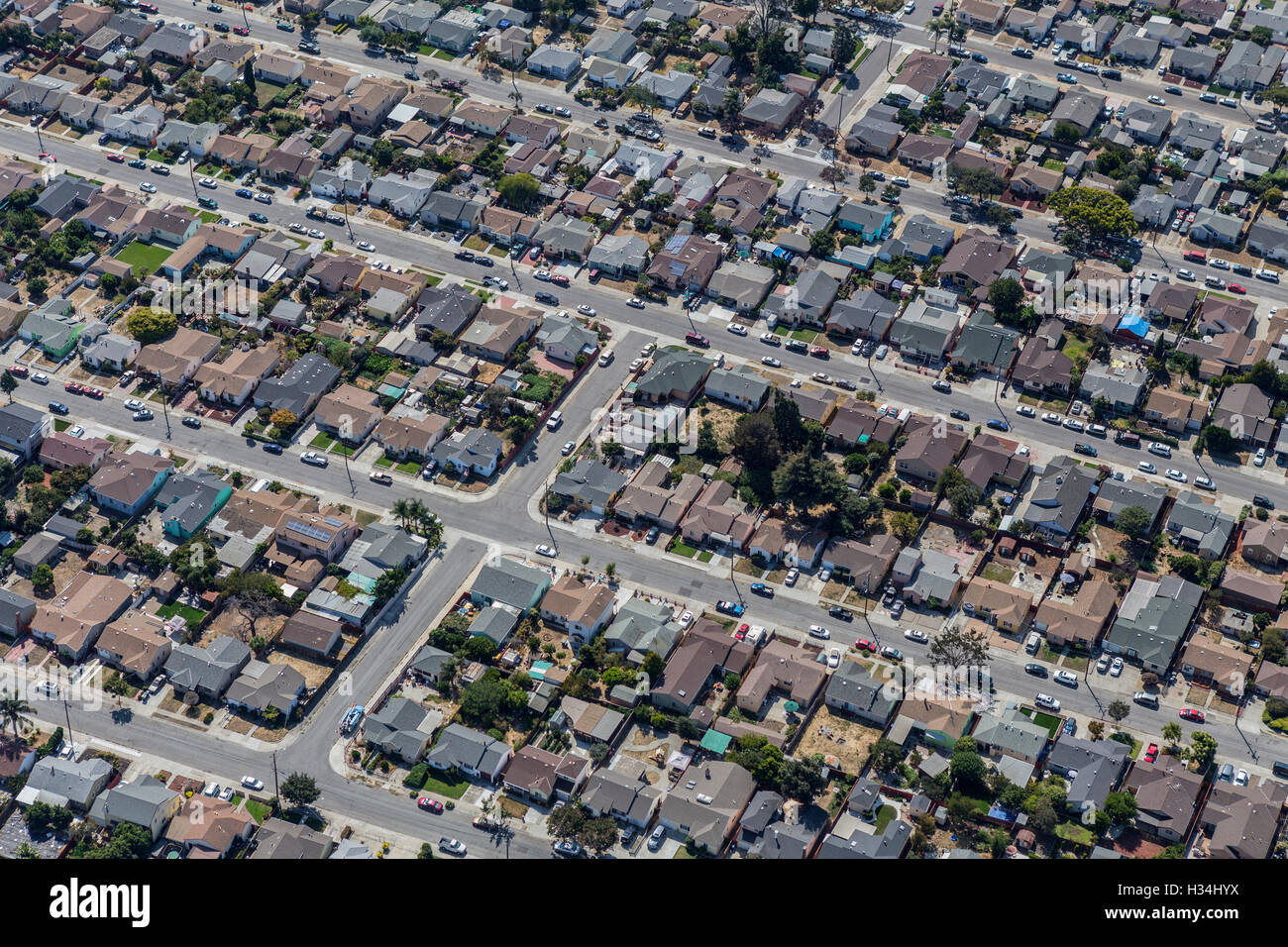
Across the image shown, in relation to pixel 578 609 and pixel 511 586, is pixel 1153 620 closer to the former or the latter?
pixel 578 609

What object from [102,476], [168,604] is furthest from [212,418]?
[168,604]

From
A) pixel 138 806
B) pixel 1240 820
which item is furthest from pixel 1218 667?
pixel 138 806

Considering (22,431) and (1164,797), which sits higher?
(1164,797)

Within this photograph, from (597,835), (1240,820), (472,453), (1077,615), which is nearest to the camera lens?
(597,835)

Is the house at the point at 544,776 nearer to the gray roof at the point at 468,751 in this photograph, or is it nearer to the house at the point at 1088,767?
the gray roof at the point at 468,751

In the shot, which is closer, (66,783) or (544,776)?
(66,783)
